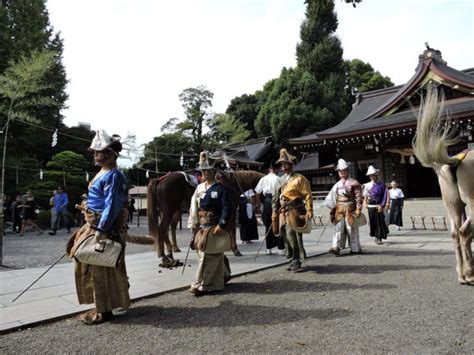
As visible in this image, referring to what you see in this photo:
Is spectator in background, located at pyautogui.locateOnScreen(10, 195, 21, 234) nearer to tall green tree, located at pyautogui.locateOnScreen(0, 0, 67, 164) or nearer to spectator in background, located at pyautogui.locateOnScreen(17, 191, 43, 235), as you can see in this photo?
spectator in background, located at pyautogui.locateOnScreen(17, 191, 43, 235)

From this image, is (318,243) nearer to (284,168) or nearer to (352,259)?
(352,259)

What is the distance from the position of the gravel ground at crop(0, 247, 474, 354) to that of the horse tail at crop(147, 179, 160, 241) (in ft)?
6.76

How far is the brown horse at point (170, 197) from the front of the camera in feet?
21.5

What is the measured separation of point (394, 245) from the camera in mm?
8344

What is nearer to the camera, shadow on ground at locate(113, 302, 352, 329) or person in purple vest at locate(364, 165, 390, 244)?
shadow on ground at locate(113, 302, 352, 329)

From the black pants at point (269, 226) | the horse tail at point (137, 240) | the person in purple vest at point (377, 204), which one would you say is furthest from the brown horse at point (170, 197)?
the person in purple vest at point (377, 204)

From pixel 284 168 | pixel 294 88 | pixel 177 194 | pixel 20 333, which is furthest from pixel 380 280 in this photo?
pixel 294 88

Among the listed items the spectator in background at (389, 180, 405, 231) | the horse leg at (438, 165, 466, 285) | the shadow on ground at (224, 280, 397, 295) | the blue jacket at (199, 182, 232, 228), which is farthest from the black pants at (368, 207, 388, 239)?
the blue jacket at (199, 182, 232, 228)

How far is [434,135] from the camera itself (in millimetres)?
4578

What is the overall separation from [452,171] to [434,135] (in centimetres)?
56

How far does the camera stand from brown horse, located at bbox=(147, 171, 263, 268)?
6.54 metres

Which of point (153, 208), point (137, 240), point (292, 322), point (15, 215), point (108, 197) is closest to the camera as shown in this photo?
point (292, 322)

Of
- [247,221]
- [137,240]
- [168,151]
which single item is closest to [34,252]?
[247,221]

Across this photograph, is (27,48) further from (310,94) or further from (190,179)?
(310,94)
